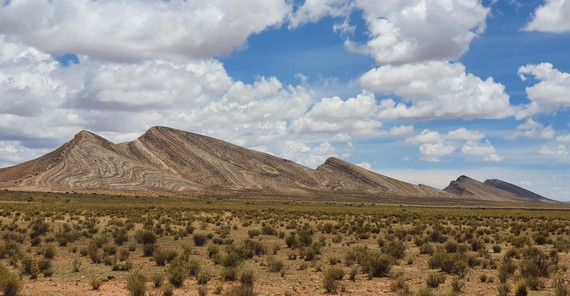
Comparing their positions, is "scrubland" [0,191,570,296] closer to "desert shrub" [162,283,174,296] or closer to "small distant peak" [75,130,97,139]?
"desert shrub" [162,283,174,296]

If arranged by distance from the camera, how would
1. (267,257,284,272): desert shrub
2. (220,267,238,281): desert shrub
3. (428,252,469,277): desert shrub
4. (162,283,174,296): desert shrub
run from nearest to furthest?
(162,283,174,296): desert shrub
(220,267,238,281): desert shrub
(428,252,469,277): desert shrub
(267,257,284,272): desert shrub

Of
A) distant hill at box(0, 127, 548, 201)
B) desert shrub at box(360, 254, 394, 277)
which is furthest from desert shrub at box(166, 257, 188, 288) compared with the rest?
distant hill at box(0, 127, 548, 201)

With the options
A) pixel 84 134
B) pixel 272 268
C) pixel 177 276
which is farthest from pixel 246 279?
pixel 84 134

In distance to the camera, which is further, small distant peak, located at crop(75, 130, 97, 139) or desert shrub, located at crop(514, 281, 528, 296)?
small distant peak, located at crop(75, 130, 97, 139)

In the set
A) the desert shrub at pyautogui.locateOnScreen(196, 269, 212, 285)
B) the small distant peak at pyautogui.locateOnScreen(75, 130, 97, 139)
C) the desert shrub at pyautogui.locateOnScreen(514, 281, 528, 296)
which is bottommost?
the desert shrub at pyautogui.locateOnScreen(196, 269, 212, 285)

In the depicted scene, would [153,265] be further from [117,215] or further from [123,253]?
[117,215]

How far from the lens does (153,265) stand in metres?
21.5

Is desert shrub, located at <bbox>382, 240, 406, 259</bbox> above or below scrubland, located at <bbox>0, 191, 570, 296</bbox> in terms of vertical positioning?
above

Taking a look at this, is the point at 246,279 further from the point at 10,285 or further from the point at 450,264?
the point at 450,264

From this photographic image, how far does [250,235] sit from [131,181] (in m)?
122

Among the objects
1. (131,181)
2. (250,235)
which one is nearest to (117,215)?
(250,235)

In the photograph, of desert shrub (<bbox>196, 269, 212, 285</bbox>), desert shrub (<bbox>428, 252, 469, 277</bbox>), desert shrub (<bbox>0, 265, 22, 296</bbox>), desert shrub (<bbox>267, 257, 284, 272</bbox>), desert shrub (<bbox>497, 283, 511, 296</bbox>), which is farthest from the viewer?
desert shrub (<bbox>267, 257, 284, 272</bbox>)

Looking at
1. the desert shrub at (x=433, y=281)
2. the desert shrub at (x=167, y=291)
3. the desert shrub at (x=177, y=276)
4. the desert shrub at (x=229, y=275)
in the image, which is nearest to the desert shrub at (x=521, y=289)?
the desert shrub at (x=433, y=281)

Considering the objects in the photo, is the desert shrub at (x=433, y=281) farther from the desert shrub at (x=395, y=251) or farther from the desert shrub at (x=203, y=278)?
the desert shrub at (x=203, y=278)
